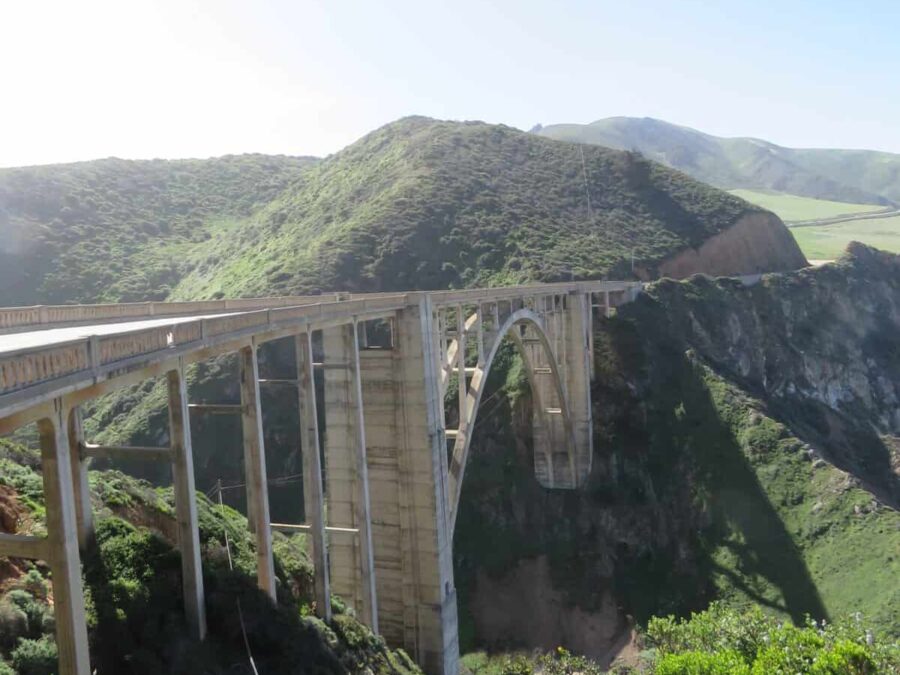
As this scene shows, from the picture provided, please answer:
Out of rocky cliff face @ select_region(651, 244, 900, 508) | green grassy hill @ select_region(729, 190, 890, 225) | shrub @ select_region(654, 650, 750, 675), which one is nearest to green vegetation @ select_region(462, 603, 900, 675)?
shrub @ select_region(654, 650, 750, 675)

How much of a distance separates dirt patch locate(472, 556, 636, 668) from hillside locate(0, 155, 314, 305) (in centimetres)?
4090

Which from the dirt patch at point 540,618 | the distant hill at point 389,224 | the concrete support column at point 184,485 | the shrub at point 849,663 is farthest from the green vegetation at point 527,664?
the distant hill at point 389,224

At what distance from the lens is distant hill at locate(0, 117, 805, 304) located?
2084 inches

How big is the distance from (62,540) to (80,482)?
4106 millimetres

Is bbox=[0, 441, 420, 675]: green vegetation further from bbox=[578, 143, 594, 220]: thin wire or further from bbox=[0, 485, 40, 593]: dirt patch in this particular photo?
bbox=[578, 143, 594, 220]: thin wire

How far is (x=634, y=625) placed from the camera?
3084 centimetres

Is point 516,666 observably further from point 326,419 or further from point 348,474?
point 326,419

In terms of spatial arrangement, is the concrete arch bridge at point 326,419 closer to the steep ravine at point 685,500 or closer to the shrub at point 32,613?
the shrub at point 32,613

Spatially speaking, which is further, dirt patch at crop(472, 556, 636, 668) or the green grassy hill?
the green grassy hill

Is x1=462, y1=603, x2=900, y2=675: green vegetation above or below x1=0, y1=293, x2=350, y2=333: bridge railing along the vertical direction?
below

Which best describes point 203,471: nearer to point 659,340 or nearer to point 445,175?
point 659,340

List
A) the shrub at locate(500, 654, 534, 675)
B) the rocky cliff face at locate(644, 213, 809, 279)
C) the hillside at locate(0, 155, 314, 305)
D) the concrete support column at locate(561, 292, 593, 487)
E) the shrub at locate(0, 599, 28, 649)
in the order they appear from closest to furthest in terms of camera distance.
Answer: the shrub at locate(0, 599, 28, 649) < the shrub at locate(500, 654, 534, 675) < the concrete support column at locate(561, 292, 593, 487) < the rocky cliff face at locate(644, 213, 809, 279) < the hillside at locate(0, 155, 314, 305)

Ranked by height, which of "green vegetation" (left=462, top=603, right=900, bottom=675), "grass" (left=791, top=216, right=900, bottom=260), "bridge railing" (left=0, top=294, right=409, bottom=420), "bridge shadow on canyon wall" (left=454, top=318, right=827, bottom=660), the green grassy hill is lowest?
"bridge shadow on canyon wall" (left=454, top=318, right=827, bottom=660)

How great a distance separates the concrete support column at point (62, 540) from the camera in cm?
738
